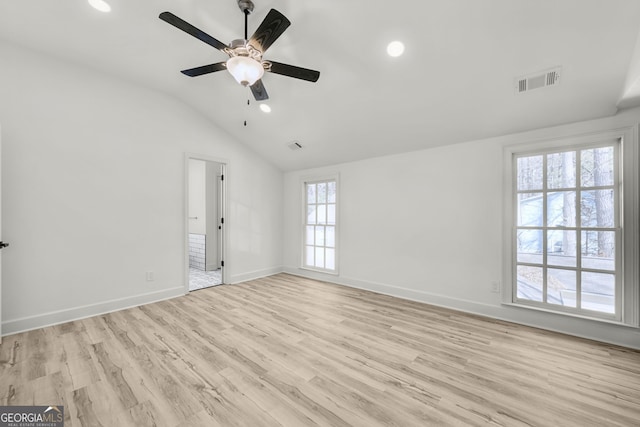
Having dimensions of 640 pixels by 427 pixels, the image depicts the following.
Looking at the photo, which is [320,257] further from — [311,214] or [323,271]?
[311,214]

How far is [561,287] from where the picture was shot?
2887 millimetres

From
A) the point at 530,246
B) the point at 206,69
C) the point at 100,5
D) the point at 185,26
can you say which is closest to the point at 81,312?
the point at 206,69

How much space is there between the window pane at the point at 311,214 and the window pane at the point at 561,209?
3.65 m

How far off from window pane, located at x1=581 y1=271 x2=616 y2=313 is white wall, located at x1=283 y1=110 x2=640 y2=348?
183 millimetres

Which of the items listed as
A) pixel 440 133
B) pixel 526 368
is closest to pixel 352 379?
pixel 526 368

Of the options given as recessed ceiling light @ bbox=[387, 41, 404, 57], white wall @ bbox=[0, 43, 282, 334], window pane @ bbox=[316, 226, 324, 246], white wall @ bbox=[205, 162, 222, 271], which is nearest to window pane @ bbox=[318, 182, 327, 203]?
window pane @ bbox=[316, 226, 324, 246]

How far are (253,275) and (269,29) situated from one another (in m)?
4.23

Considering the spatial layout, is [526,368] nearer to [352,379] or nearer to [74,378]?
[352,379]

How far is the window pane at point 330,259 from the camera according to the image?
4.95 meters

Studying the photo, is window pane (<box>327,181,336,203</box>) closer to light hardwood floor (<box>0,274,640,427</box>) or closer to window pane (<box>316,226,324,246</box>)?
window pane (<box>316,226,324,246</box>)

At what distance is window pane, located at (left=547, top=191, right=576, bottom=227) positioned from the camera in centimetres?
285

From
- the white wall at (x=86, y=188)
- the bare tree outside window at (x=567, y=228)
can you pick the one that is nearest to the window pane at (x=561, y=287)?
the bare tree outside window at (x=567, y=228)

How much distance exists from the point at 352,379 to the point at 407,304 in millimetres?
1977

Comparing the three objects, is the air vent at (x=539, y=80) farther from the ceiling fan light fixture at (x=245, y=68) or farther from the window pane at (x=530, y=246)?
the ceiling fan light fixture at (x=245, y=68)
